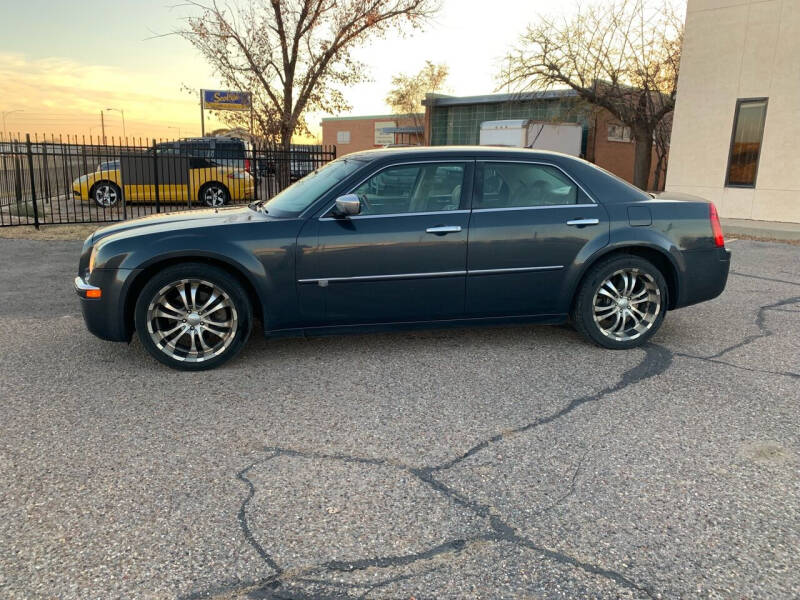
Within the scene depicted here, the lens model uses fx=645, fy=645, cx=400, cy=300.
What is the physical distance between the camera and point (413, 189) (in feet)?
16.1

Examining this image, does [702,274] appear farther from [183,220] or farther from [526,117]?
[526,117]

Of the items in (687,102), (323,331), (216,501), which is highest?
(687,102)

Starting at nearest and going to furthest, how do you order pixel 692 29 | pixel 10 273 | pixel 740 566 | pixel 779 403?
Result: 1. pixel 740 566
2. pixel 779 403
3. pixel 10 273
4. pixel 692 29

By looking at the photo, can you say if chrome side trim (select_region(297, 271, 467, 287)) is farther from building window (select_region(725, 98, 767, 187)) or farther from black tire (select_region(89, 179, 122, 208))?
black tire (select_region(89, 179, 122, 208))

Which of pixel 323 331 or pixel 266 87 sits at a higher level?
pixel 266 87

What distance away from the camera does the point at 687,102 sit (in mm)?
16156

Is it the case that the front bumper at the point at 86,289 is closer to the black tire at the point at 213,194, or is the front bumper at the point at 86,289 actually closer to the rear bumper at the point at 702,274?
the rear bumper at the point at 702,274

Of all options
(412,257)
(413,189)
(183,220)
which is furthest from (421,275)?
(183,220)

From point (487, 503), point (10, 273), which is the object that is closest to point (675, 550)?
point (487, 503)

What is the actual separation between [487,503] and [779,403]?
2396mm

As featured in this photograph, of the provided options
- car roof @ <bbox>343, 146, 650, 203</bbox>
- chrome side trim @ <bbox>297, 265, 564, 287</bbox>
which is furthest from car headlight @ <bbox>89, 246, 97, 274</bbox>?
car roof @ <bbox>343, 146, 650, 203</bbox>

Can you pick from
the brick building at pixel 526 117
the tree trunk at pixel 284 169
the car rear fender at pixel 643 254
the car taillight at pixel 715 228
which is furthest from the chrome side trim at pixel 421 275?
the brick building at pixel 526 117

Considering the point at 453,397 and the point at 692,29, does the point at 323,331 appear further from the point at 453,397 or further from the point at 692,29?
the point at 692,29

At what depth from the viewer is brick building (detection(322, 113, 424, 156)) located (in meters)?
52.8
